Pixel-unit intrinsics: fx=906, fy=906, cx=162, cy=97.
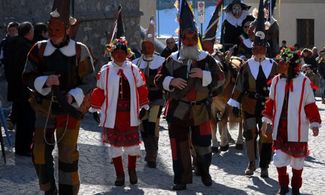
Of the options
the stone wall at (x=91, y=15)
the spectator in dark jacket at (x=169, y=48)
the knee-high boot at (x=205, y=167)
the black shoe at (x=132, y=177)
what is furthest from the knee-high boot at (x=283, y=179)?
the stone wall at (x=91, y=15)

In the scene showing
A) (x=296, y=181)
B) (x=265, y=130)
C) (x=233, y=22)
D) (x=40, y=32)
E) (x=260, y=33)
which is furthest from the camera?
(x=233, y=22)

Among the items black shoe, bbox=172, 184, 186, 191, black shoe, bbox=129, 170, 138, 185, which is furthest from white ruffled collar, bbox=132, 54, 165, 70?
black shoe, bbox=172, 184, 186, 191

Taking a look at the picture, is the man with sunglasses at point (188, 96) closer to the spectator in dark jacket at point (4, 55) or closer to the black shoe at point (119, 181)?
the black shoe at point (119, 181)

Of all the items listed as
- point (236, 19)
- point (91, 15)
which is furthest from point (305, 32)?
point (236, 19)

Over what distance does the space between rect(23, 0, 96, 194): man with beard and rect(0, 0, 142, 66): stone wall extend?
27.9ft

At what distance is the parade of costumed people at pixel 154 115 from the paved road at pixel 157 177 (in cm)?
1

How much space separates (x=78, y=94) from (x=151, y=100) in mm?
3288

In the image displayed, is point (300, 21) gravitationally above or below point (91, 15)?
below

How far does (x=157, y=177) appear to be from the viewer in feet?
36.4

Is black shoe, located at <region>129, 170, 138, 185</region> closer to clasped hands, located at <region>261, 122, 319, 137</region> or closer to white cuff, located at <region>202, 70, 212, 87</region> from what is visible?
white cuff, located at <region>202, 70, 212, 87</region>

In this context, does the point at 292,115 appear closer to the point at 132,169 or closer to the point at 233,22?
the point at 132,169

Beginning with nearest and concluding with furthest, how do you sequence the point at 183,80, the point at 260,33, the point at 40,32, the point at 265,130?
the point at 183,80, the point at 265,130, the point at 260,33, the point at 40,32

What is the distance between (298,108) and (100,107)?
7.57 ft

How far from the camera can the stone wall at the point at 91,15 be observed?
57.9 feet
